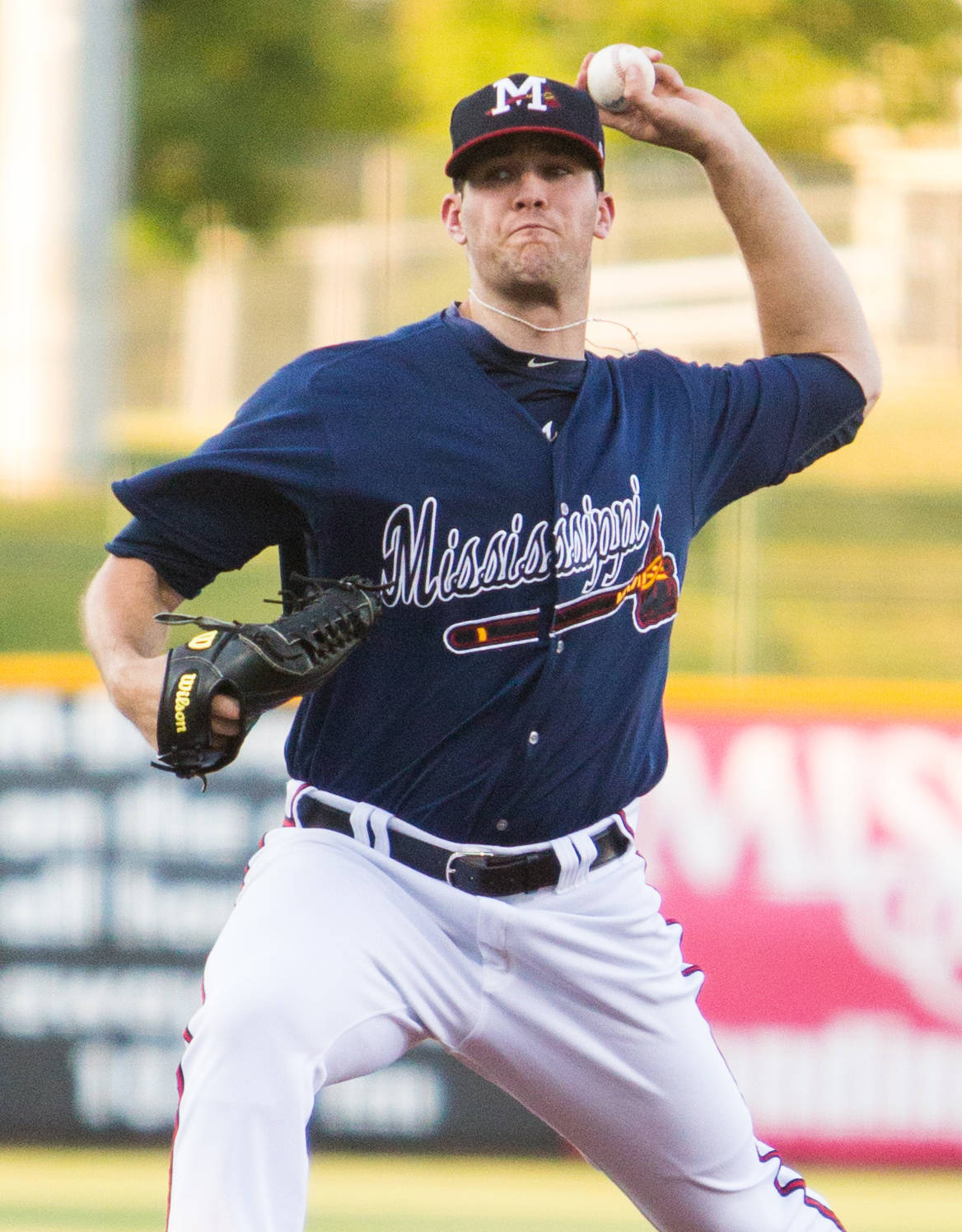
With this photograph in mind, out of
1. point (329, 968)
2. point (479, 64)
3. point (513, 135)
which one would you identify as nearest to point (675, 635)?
point (513, 135)

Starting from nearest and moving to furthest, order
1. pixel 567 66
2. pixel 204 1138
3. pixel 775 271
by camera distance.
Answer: pixel 204 1138, pixel 775 271, pixel 567 66

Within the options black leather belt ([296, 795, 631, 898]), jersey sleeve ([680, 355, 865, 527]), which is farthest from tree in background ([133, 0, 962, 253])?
black leather belt ([296, 795, 631, 898])

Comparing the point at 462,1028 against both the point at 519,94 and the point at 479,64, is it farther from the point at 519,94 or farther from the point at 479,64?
the point at 479,64

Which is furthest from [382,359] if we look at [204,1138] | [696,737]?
[696,737]

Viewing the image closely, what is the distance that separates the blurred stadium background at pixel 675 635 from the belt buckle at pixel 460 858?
105 centimetres

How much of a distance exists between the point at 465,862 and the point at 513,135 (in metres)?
1.25

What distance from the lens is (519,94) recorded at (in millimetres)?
3139

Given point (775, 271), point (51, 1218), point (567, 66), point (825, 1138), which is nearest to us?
point (775, 271)

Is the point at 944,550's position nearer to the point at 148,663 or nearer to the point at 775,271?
the point at 775,271

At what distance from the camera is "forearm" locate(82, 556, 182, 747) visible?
2830mm

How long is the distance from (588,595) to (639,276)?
6.83m

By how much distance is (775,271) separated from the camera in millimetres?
3465

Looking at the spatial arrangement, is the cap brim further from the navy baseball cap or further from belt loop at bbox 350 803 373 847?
belt loop at bbox 350 803 373 847

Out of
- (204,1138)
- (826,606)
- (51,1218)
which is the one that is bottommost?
(51,1218)
